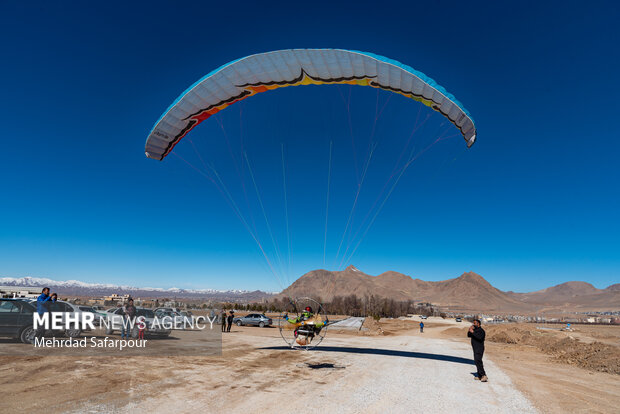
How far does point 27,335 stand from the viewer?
11953 mm

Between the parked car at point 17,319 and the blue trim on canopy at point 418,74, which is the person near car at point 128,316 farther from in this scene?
the blue trim on canopy at point 418,74

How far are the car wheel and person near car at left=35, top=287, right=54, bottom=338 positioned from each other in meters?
0.14

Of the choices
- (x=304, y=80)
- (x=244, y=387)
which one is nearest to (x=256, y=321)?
(x=244, y=387)

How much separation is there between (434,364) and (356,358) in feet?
9.97

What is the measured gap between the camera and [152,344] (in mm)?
14430

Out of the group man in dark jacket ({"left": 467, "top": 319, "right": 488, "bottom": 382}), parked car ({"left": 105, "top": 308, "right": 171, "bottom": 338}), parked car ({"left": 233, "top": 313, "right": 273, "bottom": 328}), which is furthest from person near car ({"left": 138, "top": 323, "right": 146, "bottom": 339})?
parked car ({"left": 233, "top": 313, "right": 273, "bottom": 328})

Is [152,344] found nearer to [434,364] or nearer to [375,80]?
[434,364]

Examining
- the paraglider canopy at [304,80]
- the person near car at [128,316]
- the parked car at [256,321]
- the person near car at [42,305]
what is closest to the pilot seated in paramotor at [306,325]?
the paraglider canopy at [304,80]

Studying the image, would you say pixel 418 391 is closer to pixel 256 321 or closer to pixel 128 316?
pixel 128 316

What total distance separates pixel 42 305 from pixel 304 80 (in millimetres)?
12184

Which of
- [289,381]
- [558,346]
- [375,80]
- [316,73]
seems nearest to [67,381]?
[289,381]

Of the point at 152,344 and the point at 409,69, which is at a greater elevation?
the point at 409,69

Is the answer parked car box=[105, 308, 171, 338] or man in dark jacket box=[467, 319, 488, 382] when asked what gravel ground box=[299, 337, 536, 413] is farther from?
parked car box=[105, 308, 171, 338]

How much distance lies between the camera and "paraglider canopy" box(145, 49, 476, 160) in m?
11.6
